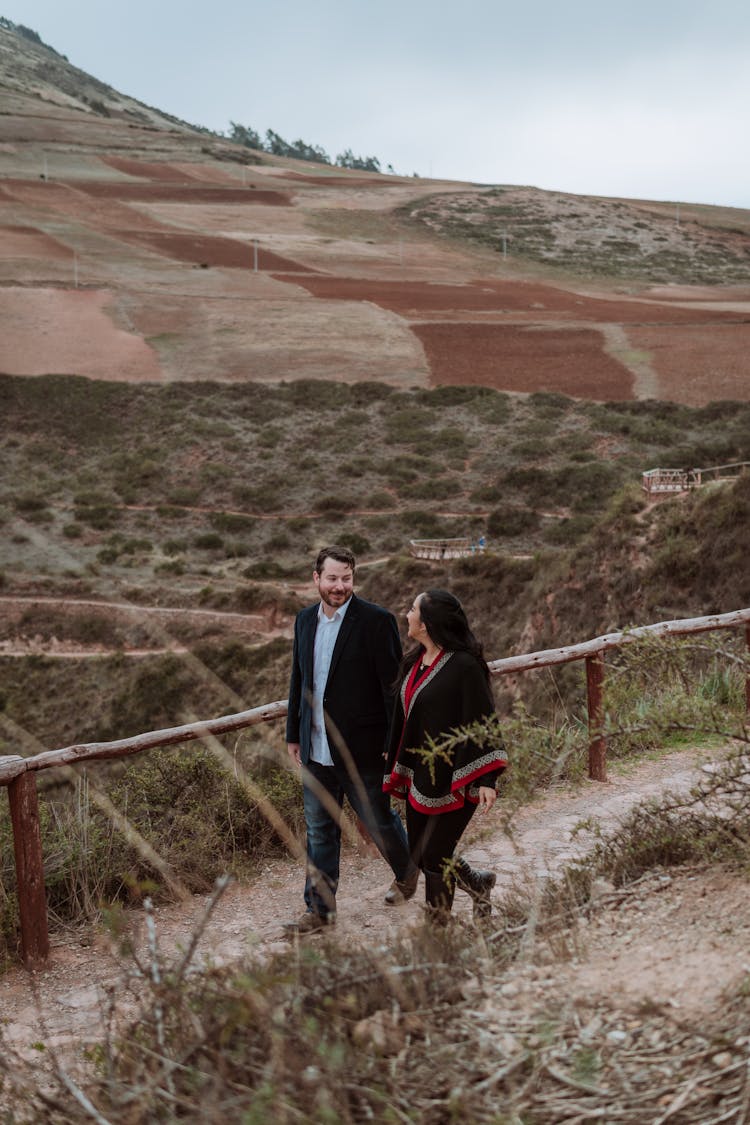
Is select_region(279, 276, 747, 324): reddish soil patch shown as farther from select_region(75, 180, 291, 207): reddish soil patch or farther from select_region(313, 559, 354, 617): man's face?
select_region(313, 559, 354, 617): man's face

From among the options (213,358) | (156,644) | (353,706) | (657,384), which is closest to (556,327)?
(657,384)

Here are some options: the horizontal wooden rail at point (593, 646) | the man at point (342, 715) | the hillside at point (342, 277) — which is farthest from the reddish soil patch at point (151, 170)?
the man at point (342, 715)

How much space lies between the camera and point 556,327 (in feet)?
157

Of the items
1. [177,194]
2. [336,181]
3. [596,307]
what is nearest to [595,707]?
[596,307]

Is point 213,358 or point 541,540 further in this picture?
point 213,358

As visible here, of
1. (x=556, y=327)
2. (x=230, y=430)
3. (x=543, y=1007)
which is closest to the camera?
(x=543, y=1007)

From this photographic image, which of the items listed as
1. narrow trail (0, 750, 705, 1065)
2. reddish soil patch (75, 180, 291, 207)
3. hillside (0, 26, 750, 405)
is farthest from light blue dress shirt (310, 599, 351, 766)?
reddish soil patch (75, 180, 291, 207)

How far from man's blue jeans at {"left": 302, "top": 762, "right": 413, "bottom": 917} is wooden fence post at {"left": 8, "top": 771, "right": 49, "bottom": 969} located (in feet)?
3.78

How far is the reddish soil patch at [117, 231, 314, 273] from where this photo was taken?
185 ft

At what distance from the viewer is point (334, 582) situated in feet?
14.2

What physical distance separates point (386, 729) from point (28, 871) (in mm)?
1656

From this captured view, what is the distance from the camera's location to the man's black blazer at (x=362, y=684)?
438 centimetres

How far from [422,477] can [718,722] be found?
3079cm

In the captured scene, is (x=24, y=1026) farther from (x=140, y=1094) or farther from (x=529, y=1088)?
(x=529, y=1088)
